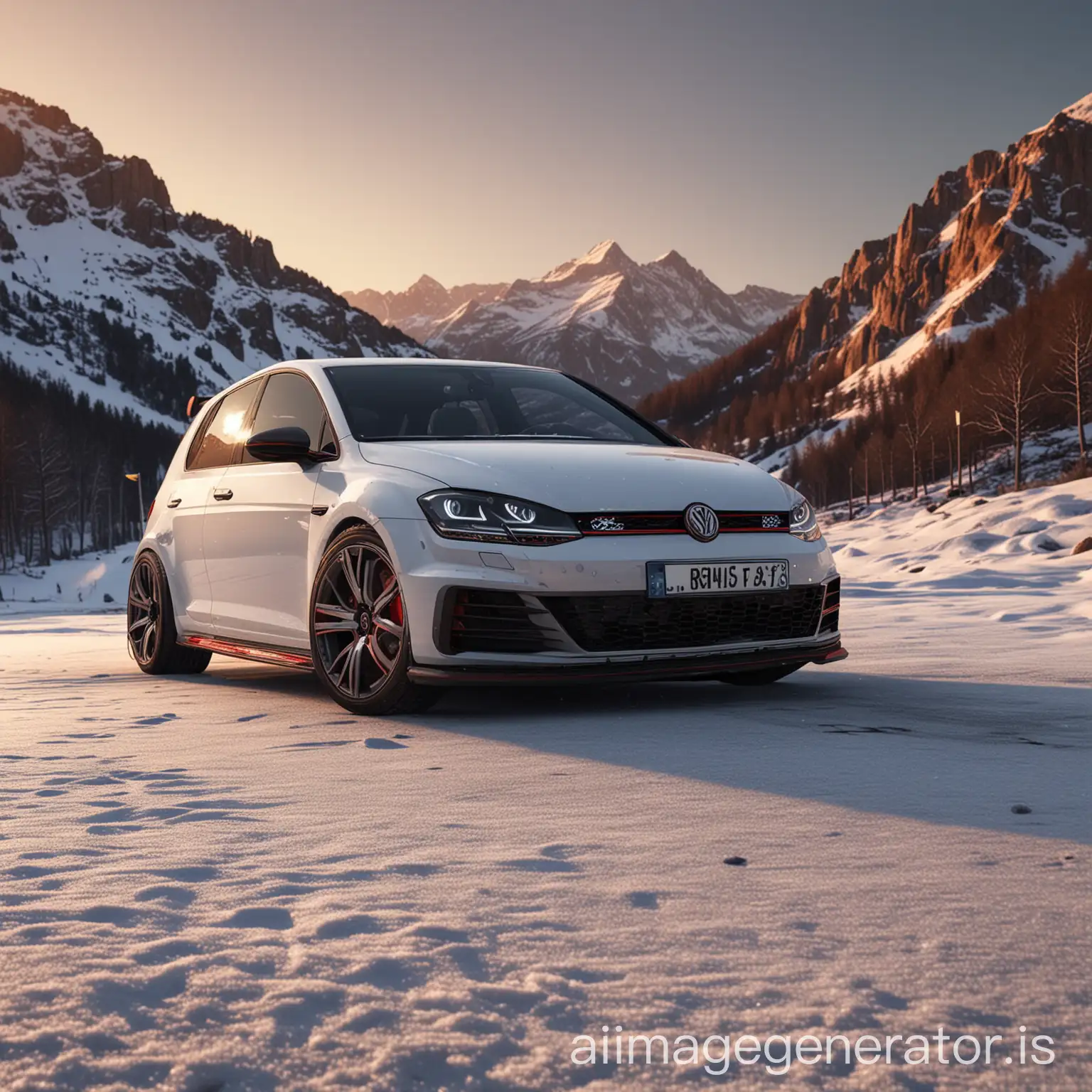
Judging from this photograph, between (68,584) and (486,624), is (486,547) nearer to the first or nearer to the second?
(486,624)

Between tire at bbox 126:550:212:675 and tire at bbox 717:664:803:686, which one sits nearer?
tire at bbox 717:664:803:686

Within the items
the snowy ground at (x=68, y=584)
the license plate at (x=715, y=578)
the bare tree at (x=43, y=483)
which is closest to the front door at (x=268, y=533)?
the license plate at (x=715, y=578)

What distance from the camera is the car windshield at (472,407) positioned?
5.65 meters

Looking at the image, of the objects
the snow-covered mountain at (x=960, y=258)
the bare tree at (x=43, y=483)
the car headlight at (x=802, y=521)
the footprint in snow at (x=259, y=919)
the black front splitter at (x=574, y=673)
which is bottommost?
the footprint in snow at (x=259, y=919)

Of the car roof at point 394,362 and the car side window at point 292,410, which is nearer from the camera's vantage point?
the car side window at point 292,410

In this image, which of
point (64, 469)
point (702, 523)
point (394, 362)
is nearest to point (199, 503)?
point (394, 362)

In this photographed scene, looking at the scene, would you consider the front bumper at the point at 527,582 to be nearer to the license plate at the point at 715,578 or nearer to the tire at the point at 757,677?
the license plate at the point at 715,578

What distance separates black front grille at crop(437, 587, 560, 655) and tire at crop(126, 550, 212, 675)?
2793mm

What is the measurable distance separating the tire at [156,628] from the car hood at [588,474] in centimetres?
221

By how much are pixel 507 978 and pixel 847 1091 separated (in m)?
0.57

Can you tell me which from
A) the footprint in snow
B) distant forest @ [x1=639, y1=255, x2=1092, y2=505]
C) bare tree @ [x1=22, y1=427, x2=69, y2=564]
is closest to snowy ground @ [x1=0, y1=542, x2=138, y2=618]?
bare tree @ [x1=22, y1=427, x2=69, y2=564]

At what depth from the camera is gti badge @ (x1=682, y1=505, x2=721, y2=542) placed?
477cm

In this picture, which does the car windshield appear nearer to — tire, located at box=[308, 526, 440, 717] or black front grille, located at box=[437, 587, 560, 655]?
tire, located at box=[308, 526, 440, 717]

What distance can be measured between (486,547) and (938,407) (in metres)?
91.2
